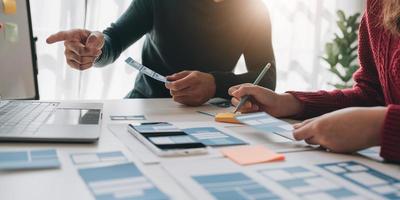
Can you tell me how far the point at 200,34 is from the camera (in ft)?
4.44

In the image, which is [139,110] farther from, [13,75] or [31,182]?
[31,182]

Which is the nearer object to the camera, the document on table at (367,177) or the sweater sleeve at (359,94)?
the document on table at (367,177)

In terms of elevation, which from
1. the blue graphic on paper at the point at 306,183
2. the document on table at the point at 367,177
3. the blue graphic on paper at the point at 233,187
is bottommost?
the document on table at the point at 367,177

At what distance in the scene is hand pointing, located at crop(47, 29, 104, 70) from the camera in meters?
1.02

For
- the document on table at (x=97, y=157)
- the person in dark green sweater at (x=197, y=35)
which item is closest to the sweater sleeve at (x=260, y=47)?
the person in dark green sweater at (x=197, y=35)

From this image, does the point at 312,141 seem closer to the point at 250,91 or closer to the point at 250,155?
the point at 250,155

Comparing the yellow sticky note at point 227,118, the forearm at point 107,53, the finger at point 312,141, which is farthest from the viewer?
the forearm at point 107,53

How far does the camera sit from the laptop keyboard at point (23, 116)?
0.66 meters

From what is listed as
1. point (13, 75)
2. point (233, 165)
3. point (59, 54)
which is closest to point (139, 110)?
point (13, 75)

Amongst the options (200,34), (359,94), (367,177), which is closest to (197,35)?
(200,34)

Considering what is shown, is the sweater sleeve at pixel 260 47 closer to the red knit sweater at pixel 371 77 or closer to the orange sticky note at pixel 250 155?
the red knit sweater at pixel 371 77

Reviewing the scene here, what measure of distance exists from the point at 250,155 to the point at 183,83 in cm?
49

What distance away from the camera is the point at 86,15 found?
2.05 m

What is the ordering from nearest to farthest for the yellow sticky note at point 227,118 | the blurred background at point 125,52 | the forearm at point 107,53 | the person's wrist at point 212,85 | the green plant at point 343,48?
the yellow sticky note at point 227,118
the person's wrist at point 212,85
the forearm at point 107,53
the blurred background at point 125,52
the green plant at point 343,48
